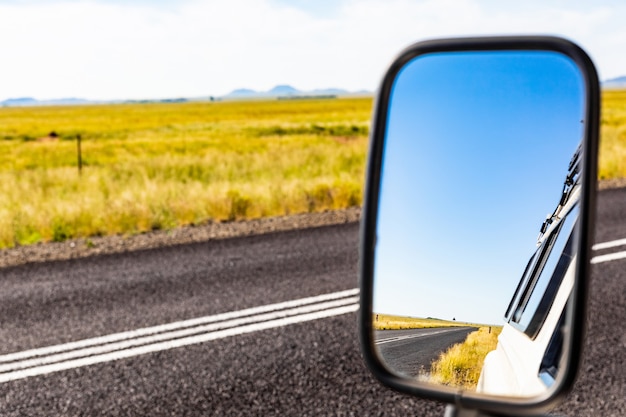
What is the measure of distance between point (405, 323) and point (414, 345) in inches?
1.8

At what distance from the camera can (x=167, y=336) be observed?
4902mm

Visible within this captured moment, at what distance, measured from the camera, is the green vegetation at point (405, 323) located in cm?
115

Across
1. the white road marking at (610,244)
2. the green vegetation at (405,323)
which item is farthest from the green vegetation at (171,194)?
the green vegetation at (405,323)

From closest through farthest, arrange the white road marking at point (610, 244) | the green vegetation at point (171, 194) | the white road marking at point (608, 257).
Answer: the white road marking at point (608, 257)
the white road marking at point (610, 244)
the green vegetation at point (171, 194)

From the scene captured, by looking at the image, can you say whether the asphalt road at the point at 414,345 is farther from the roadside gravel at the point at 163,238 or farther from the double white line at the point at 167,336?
the roadside gravel at the point at 163,238

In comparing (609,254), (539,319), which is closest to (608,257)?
(609,254)

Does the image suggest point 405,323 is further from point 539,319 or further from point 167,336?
point 167,336

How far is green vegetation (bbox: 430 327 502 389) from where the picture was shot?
114 centimetres

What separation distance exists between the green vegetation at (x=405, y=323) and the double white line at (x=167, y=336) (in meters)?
3.60

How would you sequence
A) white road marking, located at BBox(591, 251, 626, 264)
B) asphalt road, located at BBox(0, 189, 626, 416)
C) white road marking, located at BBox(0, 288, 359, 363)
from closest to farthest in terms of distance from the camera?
asphalt road, located at BBox(0, 189, 626, 416) < white road marking, located at BBox(0, 288, 359, 363) < white road marking, located at BBox(591, 251, 626, 264)

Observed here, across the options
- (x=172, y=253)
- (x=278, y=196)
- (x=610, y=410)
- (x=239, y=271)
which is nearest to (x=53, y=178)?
(x=278, y=196)

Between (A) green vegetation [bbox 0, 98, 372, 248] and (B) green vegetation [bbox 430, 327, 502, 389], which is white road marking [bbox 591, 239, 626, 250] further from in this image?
(B) green vegetation [bbox 430, 327, 502, 389]

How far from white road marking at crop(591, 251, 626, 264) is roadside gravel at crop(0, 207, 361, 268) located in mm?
3433

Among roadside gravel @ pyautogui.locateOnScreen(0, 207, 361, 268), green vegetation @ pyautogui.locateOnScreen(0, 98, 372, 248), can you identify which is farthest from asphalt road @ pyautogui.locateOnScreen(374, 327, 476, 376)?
green vegetation @ pyautogui.locateOnScreen(0, 98, 372, 248)
